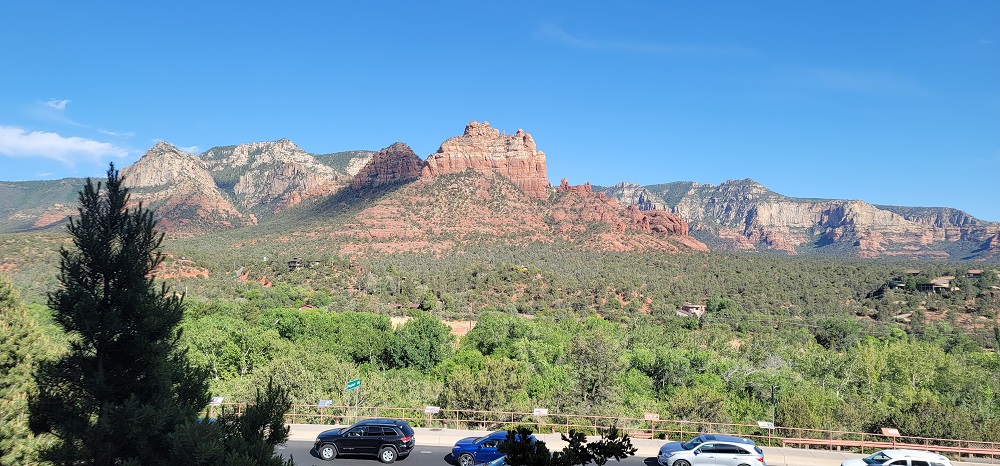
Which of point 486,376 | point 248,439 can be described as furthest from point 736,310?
point 248,439

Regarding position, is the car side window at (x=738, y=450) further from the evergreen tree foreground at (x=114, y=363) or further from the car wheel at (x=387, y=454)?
the evergreen tree foreground at (x=114, y=363)

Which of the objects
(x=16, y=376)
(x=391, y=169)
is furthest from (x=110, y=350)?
(x=391, y=169)

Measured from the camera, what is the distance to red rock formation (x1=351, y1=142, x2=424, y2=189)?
152 m

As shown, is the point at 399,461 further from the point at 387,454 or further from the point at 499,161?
the point at 499,161

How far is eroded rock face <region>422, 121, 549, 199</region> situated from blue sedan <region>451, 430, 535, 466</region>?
11960cm

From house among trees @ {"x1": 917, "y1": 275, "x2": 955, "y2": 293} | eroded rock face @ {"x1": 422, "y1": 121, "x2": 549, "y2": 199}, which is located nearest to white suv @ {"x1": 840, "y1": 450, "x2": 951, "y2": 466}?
house among trees @ {"x1": 917, "y1": 275, "x2": 955, "y2": 293}

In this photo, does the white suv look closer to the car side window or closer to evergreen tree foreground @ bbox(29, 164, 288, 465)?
the car side window

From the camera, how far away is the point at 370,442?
18.9 m

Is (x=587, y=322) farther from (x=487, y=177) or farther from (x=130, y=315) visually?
(x=487, y=177)

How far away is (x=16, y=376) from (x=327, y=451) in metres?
8.94

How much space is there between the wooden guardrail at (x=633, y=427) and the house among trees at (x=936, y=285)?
226 feet

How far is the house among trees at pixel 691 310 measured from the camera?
7238 cm

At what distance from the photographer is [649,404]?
31.2m

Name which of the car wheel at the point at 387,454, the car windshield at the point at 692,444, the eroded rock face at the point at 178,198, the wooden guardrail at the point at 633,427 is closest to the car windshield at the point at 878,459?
the wooden guardrail at the point at 633,427
